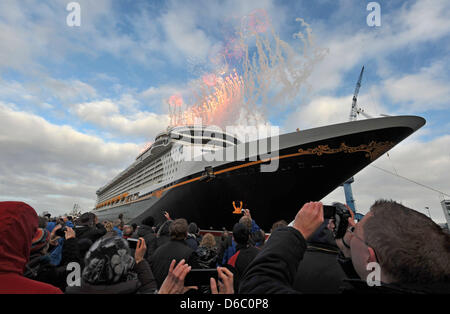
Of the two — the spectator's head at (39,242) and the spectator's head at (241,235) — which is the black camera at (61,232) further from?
the spectator's head at (241,235)

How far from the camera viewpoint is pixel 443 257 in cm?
88

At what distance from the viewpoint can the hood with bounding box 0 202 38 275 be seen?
1.20 metres

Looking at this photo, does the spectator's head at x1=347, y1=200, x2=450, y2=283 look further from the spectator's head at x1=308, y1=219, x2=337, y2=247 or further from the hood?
the hood

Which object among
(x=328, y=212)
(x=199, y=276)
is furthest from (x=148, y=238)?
(x=328, y=212)

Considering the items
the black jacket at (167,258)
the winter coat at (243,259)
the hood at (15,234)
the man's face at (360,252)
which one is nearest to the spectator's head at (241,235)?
the winter coat at (243,259)

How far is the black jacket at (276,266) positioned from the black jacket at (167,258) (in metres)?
1.68

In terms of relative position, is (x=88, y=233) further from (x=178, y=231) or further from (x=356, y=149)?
(x=356, y=149)

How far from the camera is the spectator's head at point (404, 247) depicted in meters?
0.86

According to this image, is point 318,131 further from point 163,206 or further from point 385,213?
point 163,206

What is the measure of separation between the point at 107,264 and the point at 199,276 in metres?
0.56

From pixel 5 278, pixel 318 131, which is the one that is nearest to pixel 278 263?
pixel 5 278

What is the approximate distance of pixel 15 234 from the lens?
129 cm
